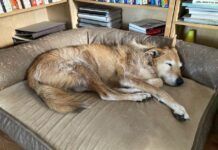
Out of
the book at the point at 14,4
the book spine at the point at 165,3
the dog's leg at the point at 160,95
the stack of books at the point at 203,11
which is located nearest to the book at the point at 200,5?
the stack of books at the point at 203,11

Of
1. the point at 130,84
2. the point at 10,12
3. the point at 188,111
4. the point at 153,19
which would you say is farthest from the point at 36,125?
the point at 153,19

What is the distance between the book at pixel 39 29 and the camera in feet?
6.55

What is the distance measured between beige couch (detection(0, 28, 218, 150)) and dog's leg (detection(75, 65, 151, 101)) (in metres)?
0.05

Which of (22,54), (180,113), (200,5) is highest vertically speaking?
(200,5)

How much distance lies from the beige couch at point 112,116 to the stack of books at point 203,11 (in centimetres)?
19

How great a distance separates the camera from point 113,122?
1.11 meters

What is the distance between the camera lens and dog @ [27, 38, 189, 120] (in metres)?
1.28

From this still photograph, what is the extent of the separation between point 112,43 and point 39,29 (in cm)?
78

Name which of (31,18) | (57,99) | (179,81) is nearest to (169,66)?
(179,81)

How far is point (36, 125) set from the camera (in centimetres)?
114

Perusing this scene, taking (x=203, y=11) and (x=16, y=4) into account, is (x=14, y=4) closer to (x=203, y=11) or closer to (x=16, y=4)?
(x=16, y=4)

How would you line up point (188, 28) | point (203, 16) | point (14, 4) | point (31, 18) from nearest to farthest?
point (203, 16) < point (14, 4) < point (188, 28) < point (31, 18)

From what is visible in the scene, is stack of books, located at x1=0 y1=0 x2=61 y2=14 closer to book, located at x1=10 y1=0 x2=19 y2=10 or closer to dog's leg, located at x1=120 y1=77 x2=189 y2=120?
book, located at x1=10 y1=0 x2=19 y2=10

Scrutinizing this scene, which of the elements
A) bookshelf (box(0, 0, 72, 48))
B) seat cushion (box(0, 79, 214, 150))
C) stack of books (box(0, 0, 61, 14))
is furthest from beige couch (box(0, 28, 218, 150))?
bookshelf (box(0, 0, 72, 48))
